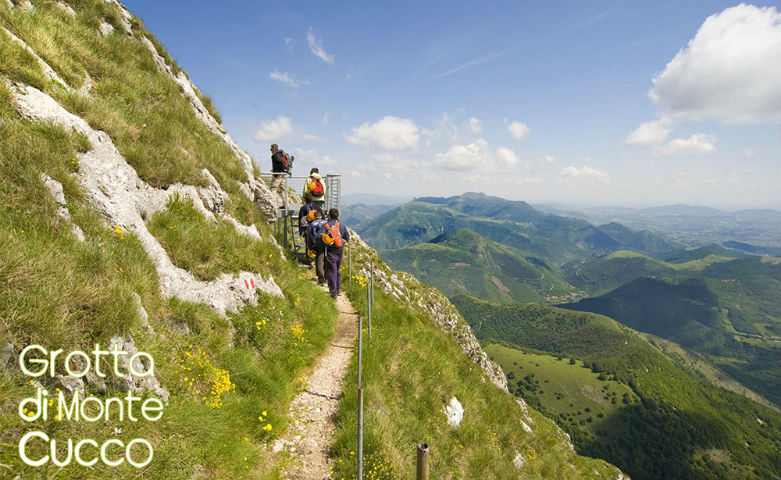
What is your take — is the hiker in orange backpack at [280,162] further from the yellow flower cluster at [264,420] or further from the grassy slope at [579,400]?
the grassy slope at [579,400]

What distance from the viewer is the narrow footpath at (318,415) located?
6148 millimetres

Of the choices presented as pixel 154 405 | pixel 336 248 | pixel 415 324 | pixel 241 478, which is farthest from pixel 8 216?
pixel 415 324

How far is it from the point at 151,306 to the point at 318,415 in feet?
14.6

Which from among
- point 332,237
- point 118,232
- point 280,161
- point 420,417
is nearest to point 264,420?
point 420,417

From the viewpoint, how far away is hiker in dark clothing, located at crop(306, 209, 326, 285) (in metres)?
13.6

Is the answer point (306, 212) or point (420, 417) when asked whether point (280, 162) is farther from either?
point (420, 417)

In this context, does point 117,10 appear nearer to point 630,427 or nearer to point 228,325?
point 228,325

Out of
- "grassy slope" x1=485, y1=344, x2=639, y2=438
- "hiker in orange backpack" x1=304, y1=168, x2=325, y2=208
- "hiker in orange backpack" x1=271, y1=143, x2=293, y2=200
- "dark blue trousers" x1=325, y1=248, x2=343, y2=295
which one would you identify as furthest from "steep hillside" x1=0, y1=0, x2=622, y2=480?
"grassy slope" x1=485, y1=344, x2=639, y2=438

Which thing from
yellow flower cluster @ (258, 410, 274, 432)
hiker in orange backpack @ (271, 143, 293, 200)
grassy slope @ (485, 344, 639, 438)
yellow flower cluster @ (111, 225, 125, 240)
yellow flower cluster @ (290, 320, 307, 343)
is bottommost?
grassy slope @ (485, 344, 639, 438)

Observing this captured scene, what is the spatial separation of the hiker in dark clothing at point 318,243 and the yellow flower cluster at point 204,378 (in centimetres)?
757

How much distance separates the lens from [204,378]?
611 cm

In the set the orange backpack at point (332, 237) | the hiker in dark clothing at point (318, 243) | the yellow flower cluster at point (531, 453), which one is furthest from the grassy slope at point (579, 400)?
the orange backpack at point (332, 237)

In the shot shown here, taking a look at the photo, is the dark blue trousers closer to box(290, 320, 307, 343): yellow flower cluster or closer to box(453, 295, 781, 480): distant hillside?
box(290, 320, 307, 343): yellow flower cluster

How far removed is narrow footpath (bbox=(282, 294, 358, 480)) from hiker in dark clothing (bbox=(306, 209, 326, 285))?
408 cm
